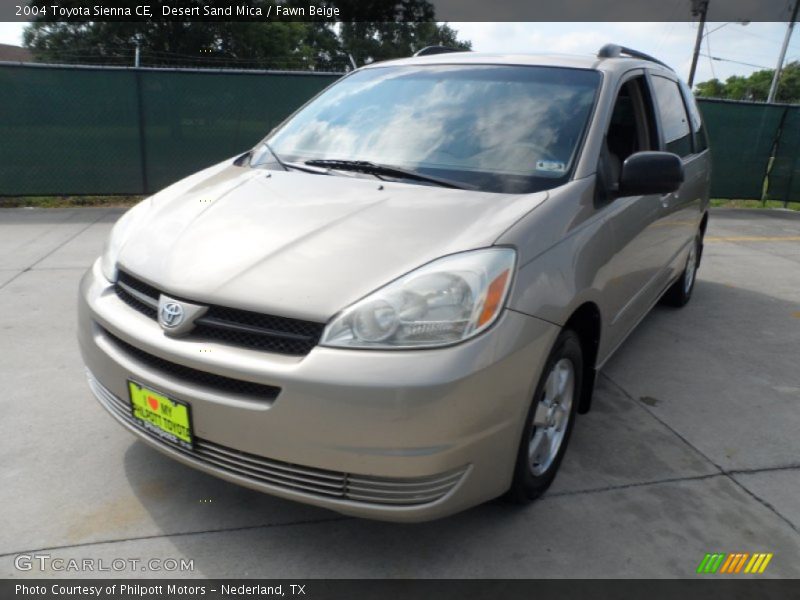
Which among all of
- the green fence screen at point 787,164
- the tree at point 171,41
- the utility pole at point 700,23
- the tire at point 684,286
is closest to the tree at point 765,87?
the utility pole at point 700,23

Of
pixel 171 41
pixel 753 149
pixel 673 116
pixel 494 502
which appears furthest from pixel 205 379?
pixel 171 41

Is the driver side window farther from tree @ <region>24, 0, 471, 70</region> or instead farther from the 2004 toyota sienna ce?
tree @ <region>24, 0, 471, 70</region>

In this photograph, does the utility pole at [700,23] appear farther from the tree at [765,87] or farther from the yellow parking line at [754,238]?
the tree at [765,87]

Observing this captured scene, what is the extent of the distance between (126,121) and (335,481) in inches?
307

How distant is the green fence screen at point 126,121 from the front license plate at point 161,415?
711 cm

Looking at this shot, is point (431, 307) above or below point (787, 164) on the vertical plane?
above

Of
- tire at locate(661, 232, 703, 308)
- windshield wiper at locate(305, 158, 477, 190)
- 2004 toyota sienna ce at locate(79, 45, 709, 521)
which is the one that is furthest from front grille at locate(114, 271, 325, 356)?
tire at locate(661, 232, 703, 308)

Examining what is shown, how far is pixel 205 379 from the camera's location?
6.89ft

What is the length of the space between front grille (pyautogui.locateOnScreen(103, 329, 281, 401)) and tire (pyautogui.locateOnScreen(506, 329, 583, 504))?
2.86 ft

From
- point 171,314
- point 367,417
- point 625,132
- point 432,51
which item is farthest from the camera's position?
point 432,51

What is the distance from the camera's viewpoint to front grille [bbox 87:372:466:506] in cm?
202

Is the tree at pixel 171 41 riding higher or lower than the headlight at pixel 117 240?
lower

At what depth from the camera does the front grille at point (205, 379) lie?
2014 mm

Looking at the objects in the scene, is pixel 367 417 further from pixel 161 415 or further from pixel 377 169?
pixel 377 169
